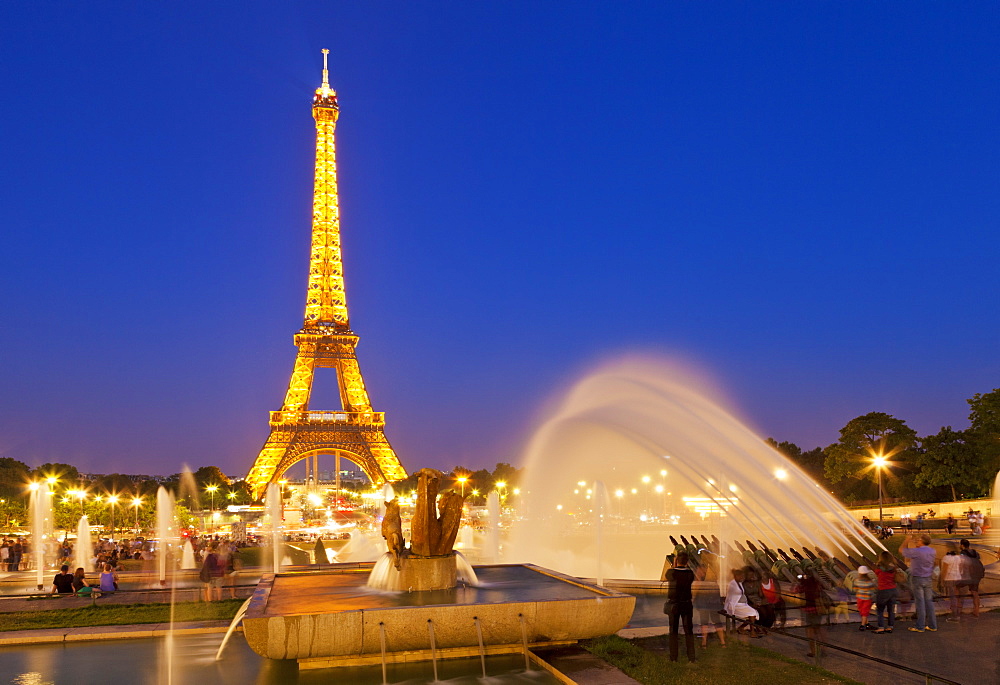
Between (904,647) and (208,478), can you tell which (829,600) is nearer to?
(904,647)

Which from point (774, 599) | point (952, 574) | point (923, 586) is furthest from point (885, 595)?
point (952, 574)

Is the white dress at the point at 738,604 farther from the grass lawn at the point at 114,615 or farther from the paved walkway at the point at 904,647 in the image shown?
the grass lawn at the point at 114,615

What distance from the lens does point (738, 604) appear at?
12758 millimetres

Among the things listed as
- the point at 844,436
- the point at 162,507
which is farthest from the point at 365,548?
the point at 844,436

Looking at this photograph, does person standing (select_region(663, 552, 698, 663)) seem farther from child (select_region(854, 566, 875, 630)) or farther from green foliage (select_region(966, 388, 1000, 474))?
green foliage (select_region(966, 388, 1000, 474))

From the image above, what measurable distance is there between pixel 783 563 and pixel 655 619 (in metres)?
4.72

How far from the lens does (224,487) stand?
146 m

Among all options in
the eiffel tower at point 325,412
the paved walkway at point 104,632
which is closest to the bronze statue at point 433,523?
the paved walkway at point 104,632

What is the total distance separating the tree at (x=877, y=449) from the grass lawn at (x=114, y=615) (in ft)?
213

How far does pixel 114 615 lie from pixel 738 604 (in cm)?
1220

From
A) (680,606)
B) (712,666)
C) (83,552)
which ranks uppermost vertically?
(680,606)

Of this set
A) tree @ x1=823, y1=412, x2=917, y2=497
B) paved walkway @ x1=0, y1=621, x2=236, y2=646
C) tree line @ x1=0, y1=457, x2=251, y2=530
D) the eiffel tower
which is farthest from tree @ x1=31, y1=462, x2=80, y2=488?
paved walkway @ x1=0, y1=621, x2=236, y2=646

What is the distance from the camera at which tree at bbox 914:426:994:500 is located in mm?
59438

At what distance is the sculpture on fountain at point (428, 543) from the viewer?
45.9 ft
